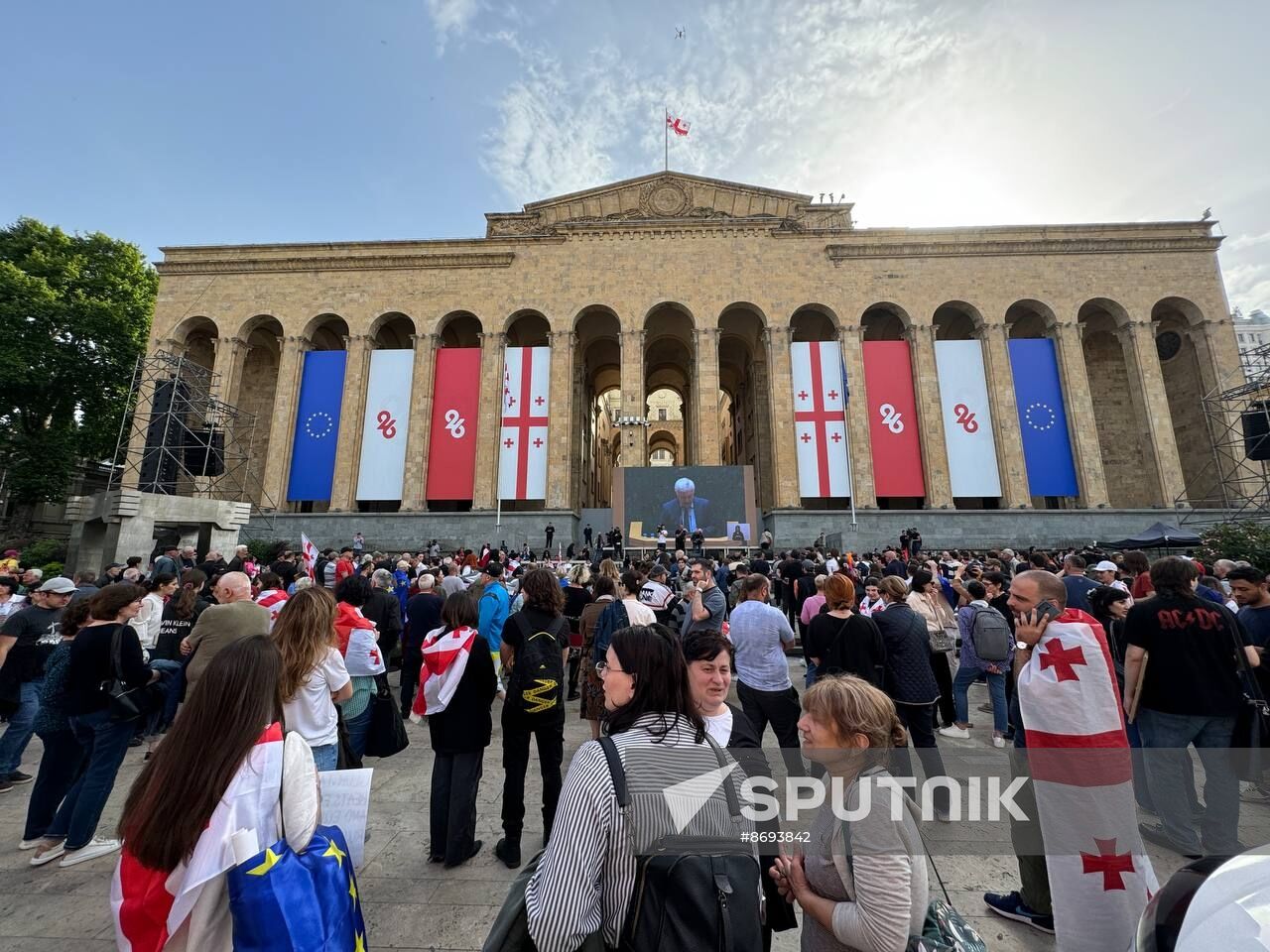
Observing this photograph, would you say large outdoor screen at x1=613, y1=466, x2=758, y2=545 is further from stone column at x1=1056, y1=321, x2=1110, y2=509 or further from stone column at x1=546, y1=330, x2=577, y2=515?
stone column at x1=1056, y1=321, x2=1110, y2=509

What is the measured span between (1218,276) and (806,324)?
1596 cm

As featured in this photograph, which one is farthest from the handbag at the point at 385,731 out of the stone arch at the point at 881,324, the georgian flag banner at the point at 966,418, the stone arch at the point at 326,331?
the stone arch at the point at 881,324

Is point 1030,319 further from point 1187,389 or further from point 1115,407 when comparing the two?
point 1187,389

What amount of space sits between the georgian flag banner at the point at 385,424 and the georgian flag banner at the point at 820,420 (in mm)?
16307

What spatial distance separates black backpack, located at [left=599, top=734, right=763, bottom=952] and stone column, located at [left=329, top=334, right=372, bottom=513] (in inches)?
918

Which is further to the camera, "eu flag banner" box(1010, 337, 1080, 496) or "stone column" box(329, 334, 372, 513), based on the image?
"stone column" box(329, 334, 372, 513)

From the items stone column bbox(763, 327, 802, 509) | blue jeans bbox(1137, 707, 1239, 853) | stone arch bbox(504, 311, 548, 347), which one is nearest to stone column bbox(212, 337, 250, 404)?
stone arch bbox(504, 311, 548, 347)

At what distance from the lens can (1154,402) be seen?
70.3 feet

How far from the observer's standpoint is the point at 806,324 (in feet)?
86.7

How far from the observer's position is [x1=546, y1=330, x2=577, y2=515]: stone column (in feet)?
72.1

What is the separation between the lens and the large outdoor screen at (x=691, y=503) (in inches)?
787

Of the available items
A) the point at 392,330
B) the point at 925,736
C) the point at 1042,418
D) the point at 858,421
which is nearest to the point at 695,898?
the point at 925,736

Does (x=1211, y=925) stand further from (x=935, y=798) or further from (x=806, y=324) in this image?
(x=806, y=324)

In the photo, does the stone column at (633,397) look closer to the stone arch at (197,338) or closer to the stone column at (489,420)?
the stone column at (489,420)
